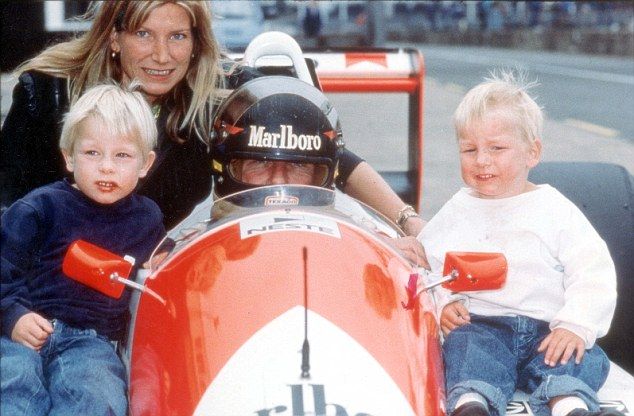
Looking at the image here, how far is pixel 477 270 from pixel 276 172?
2.80ft

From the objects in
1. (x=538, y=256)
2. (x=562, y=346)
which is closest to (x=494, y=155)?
(x=538, y=256)

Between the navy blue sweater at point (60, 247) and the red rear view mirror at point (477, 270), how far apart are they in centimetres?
97

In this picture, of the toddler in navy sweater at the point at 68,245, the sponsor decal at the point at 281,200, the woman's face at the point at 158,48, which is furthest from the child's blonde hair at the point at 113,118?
the woman's face at the point at 158,48

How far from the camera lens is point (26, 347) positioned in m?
2.82

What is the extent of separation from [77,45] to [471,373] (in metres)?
1.97

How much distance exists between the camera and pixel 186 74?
3988 millimetres

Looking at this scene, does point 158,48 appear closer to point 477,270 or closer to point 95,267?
point 95,267

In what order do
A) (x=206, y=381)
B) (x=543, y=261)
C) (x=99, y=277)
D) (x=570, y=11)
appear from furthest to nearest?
(x=570, y=11), (x=543, y=261), (x=99, y=277), (x=206, y=381)

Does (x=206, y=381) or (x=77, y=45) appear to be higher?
(x=77, y=45)

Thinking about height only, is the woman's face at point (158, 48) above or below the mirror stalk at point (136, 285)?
above

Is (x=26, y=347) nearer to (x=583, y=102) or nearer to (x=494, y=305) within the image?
(x=494, y=305)

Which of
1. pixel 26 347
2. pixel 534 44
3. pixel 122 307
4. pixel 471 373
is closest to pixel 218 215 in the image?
pixel 122 307

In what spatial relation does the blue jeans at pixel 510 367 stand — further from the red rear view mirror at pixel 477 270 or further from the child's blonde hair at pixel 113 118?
the child's blonde hair at pixel 113 118

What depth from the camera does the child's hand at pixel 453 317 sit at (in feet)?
10.6
